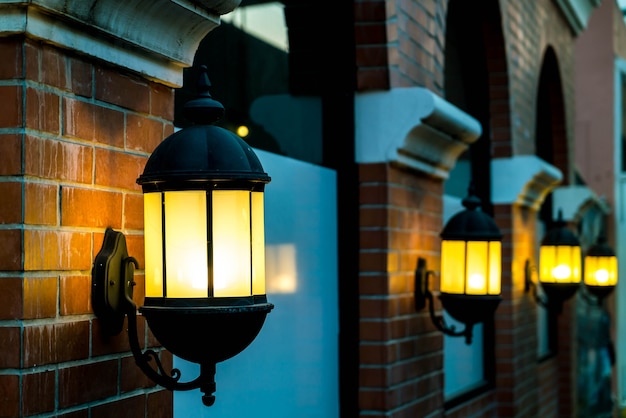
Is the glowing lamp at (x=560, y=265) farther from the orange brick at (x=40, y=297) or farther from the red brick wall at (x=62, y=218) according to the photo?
the orange brick at (x=40, y=297)

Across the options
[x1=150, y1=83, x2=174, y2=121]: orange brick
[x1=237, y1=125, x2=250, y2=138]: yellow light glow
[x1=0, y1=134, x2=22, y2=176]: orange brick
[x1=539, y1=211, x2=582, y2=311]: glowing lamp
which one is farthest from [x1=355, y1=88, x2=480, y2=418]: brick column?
[x1=539, y1=211, x2=582, y2=311]: glowing lamp

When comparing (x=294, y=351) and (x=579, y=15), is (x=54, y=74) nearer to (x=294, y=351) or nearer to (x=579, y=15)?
(x=294, y=351)

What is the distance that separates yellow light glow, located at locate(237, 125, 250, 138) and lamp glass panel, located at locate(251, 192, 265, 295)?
1.24 meters

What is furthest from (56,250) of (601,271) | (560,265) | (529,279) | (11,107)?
(601,271)

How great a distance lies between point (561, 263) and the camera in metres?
6.34

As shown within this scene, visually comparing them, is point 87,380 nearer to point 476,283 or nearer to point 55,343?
point 55,343

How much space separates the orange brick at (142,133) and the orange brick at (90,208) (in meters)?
0.13

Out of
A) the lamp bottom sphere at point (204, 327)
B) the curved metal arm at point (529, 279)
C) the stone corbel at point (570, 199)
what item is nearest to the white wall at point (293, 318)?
the lamp bottom sphere at point (204, 327)

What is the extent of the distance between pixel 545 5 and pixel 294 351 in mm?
4832

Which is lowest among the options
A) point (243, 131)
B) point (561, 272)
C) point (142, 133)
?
point (561, 272)

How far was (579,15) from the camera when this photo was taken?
8.81 m

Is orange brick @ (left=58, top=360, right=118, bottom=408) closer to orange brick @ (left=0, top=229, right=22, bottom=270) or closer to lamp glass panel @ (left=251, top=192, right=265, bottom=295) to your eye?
orange brick @ (left=0, top=229, right=22, bottom=270)

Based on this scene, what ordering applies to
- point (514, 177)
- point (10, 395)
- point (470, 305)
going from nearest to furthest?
point (10, 395), point (470, 305), point (514, 177)

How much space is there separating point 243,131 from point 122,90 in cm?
112
